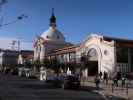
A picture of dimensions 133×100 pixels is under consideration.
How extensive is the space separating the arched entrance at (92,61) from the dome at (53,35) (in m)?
35.1

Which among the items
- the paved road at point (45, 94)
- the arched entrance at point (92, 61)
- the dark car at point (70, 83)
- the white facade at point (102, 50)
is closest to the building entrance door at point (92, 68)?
the arched entrance at point (92, 61)

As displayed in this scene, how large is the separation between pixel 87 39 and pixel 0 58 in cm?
12343

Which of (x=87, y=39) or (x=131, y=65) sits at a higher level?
(x=87, y=39)

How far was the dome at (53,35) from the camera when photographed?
91.4 metres

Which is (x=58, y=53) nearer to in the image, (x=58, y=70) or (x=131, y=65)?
(x=58, y=70)

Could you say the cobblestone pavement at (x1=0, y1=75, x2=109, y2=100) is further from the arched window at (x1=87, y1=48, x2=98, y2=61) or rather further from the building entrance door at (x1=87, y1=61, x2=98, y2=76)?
the arched window at (x1=87, y1=48, x2=98, y2=61)

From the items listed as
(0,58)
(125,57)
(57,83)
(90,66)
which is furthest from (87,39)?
(0,58)

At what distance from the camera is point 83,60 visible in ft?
168

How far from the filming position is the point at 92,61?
5503cm

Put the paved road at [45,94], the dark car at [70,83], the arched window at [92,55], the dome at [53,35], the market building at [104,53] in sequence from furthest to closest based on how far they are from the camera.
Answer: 1. the dome at [53,35]
2. the arched window at [92,55]
3. the market building at [104,53]
4. the dark car at [70,83]
5. the paved road at [45,94]

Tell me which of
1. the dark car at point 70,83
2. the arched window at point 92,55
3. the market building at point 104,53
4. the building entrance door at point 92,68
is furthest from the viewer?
the arched window at point 92,55

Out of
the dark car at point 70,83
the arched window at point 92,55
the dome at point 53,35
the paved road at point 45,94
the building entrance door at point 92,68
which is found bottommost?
the paved road at point 45,94

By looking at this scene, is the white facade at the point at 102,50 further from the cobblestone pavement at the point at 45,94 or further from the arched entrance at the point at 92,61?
the cobblestone pavement at the point at 45,94

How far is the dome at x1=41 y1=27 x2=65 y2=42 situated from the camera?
91.4m
